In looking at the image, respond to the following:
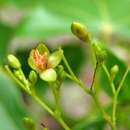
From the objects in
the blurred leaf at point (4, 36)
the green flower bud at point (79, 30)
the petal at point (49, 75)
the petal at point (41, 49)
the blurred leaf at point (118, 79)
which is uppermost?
the green flower bud at point (79, 30)

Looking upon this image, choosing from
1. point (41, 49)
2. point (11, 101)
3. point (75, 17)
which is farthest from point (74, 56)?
point (41, 49)

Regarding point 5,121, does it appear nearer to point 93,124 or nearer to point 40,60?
point 93,124

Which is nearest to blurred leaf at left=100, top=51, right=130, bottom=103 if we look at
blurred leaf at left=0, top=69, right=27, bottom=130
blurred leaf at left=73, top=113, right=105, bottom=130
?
blurred leaf at left=73, top=113, right=105, bottom=130

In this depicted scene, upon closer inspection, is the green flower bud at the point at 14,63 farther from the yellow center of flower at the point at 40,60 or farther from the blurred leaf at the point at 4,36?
the blurred leaf at the point at 4,36

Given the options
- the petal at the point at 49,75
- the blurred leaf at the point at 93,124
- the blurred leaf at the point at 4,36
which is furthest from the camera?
the blurred leaf at the point at 4,36

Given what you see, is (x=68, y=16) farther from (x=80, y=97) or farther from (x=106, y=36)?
(x=80, y=97)

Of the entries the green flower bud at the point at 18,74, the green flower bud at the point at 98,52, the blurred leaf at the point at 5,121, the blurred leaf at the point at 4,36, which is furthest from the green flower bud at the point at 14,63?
the blurred leaf at the point at 4,36
